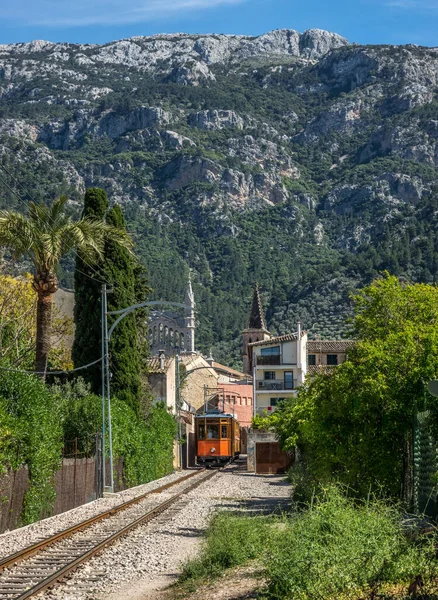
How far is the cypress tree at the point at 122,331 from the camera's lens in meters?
43.3

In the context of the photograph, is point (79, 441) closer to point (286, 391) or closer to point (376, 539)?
point (376, 539)

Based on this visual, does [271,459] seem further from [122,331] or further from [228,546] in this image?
[228,546]

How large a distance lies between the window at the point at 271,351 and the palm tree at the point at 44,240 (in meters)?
60.0

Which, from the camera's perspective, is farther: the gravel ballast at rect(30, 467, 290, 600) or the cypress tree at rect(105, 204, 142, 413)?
the cypress tree at rect(105, 204, 142, 413)

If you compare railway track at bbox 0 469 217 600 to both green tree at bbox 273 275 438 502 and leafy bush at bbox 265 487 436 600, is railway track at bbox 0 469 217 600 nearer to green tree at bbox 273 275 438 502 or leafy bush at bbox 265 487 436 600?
leafy bush at bbox 265 487 436 600

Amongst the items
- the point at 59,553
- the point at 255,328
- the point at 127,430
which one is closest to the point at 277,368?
the point at 127,430

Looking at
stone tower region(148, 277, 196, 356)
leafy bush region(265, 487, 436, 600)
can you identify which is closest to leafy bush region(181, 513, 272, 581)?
leafy bush region(265, 487, 436, 600)

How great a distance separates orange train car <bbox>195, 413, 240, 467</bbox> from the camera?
64562mm

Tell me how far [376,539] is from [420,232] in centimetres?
15907

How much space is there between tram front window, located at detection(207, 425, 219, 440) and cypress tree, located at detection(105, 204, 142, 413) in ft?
65.4

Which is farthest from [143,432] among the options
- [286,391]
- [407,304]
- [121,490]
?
[286,391]

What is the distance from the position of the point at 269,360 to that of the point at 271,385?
229 centimetres

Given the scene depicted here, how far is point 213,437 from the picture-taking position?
65250 millimetres

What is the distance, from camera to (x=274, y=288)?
187 metres
